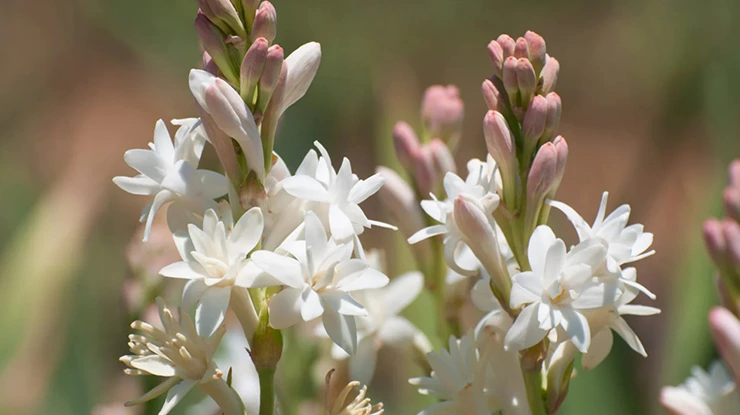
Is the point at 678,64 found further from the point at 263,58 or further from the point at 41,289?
the point at 263,58

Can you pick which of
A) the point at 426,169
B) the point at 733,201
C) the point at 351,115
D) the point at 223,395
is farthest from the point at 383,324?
the point at 351,115

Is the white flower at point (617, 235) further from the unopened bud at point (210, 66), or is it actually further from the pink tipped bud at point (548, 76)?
the unopened bud at point (210, 66)

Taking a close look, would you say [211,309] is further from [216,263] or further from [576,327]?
[576,327]

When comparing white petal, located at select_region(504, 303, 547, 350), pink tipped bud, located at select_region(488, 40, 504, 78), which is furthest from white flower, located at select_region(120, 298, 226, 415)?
pink tipped bud, located at select_region(488, 40, 504, 78)

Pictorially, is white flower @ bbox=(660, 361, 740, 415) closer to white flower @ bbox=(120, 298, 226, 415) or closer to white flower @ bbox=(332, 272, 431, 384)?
white flower @ bbox=(332, 272, 431, 384)

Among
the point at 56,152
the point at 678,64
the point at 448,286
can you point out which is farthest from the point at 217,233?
the point at 56,152
